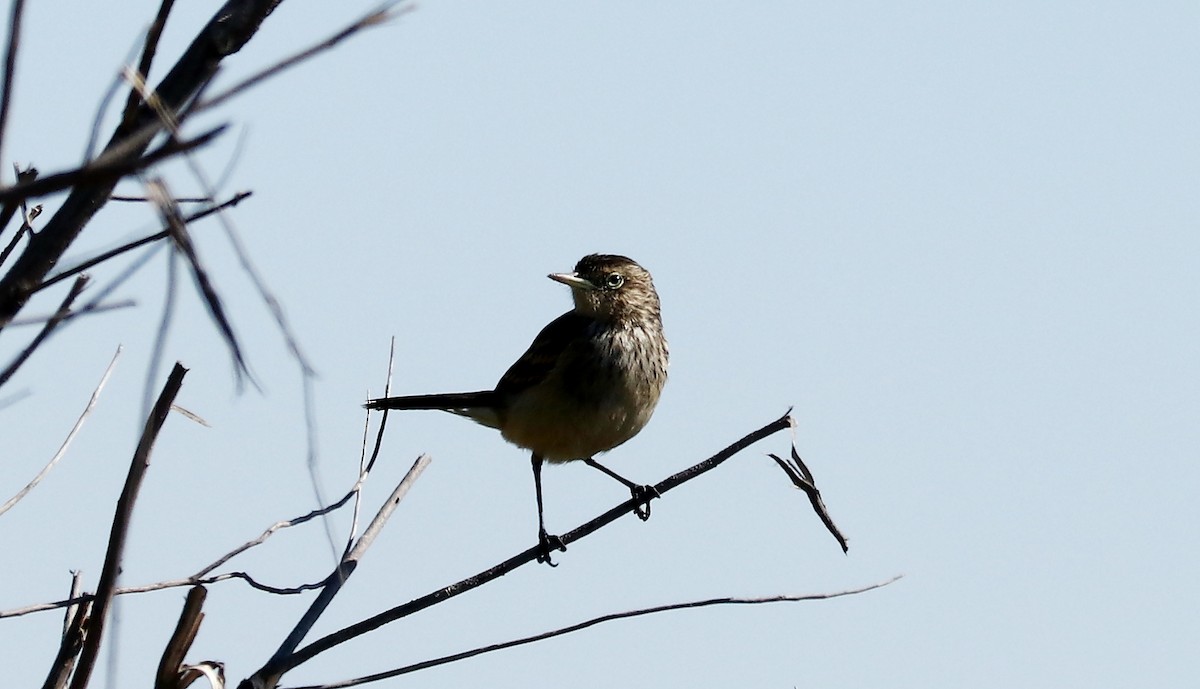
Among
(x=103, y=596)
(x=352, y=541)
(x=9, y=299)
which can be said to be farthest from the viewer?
(x=352, y=541)

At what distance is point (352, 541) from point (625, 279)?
6081 millimetres

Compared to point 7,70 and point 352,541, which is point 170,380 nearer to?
point 7,70

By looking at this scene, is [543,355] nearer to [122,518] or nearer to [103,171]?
[122,518]

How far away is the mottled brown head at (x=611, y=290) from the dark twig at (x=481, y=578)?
5.09 m

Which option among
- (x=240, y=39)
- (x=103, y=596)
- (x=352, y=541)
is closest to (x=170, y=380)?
(x=103, y=596)

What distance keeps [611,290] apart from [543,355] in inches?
28.5

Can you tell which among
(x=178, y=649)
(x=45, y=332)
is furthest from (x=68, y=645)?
(x=45, y=332)

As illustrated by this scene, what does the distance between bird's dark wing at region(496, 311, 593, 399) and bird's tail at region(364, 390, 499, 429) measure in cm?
15

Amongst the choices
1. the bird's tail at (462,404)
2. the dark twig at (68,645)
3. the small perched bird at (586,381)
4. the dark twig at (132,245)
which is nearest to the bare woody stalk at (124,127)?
the dark twig at (132,245)

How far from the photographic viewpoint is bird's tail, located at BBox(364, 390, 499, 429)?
9.10 meters

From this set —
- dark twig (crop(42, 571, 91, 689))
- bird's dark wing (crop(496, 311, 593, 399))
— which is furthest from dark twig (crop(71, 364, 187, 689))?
bird's dark wing (crop(496, 311, 593, 399))

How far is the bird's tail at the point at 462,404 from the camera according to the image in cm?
910

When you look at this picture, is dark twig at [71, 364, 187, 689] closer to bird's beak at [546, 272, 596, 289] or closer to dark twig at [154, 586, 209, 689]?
dark twig at [154, 586, 209, 689]

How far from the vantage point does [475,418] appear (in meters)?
9.23
